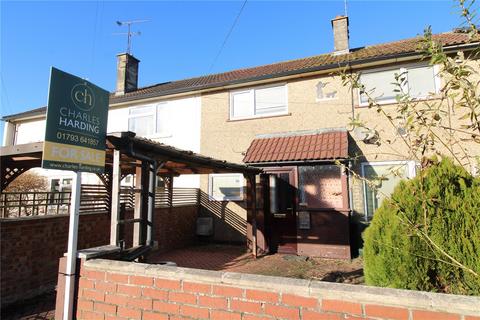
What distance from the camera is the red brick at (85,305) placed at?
3131 mm

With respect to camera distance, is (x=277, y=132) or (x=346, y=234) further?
(x=277, y=132)

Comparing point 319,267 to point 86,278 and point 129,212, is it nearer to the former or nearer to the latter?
point 129,212

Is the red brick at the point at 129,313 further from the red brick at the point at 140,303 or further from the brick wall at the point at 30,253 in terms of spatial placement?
the brick wall at the point at 30,253

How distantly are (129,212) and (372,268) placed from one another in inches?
255

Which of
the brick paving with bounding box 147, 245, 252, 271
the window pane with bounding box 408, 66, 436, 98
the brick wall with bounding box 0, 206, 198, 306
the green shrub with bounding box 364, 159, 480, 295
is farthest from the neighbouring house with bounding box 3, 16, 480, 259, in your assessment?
the brick wall with bounding box 0, 206, 198, 306

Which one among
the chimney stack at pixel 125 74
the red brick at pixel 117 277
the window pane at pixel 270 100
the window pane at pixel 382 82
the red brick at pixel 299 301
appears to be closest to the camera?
the red brick at pixel 299 301

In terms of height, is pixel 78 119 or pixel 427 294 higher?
pixel 78 119

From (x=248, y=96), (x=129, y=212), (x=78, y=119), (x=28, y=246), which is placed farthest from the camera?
(x=248, y=96)

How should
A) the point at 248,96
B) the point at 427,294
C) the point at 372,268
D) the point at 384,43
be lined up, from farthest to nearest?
the point at 384,43
the point at 248,96
the point at 372,268
the point at 427,294

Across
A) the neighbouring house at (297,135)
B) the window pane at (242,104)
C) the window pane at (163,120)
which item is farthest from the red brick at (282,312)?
the window pane at (163,120)

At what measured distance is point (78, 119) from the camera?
3473 mm

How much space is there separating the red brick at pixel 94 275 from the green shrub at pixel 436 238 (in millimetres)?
3060

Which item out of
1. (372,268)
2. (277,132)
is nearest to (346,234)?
(277,132)

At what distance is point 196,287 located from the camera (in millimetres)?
2666
